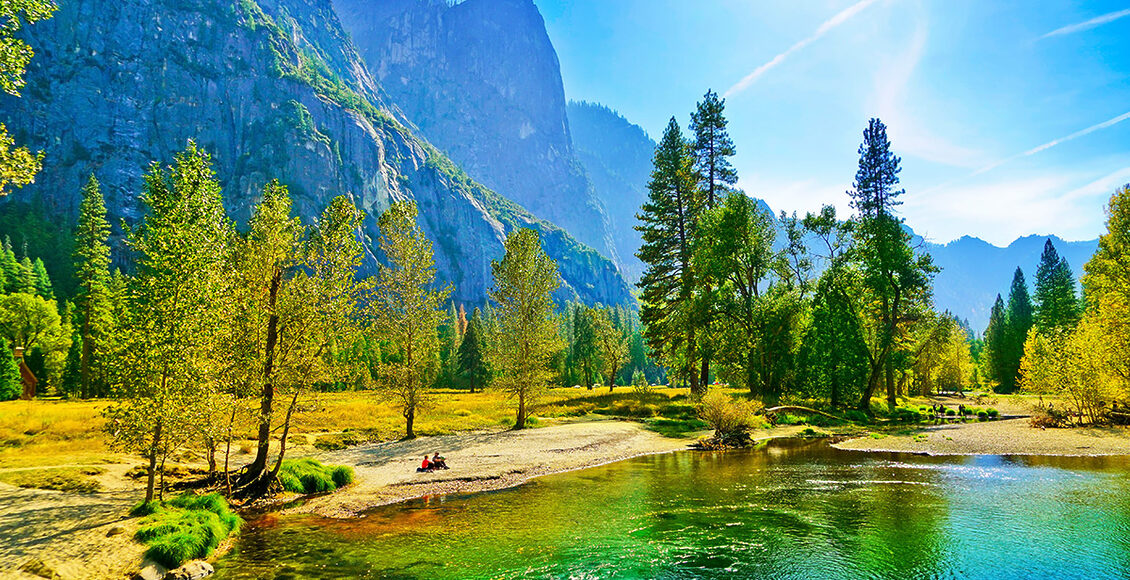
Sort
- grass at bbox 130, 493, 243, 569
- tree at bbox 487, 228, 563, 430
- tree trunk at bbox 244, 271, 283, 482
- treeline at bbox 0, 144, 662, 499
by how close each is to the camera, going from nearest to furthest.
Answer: grass at bbox 130, 493, 243, 569, treeline at bbox 0, 144, 662, 499, tree trunk at bbox 244, 271, 283, 482, tree at bbox 487, 228, 563, 430

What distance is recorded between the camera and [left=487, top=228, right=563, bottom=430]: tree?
4334cm

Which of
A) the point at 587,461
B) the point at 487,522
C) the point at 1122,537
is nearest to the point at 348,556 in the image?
the point at 487,522

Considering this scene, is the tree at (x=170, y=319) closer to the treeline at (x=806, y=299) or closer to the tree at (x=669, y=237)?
the treeline at (x=806, y=299)

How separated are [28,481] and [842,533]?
31.4 meters

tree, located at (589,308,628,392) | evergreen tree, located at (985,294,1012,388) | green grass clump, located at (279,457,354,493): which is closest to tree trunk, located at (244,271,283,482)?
green grass clump, located at (279,457,354,493)

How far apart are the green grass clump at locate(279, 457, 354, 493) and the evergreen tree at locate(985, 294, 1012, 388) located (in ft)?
384

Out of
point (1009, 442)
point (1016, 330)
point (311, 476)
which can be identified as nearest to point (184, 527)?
point (311, 476)

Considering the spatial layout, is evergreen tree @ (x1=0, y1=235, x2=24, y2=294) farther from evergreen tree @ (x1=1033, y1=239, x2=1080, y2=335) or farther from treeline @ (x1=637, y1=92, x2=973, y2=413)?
evergreen tree @ (x1=1033, y1=239, x2=1080, y2=335)

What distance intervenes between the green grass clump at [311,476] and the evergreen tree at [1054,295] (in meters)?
103

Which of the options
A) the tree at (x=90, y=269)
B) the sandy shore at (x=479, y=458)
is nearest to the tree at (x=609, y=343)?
the sandy shore at (x=479, y=458)

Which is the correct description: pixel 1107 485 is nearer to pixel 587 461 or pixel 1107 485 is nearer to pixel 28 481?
pixel 587 461

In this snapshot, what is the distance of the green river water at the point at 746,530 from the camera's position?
1366cm

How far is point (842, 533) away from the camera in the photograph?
16078 mm

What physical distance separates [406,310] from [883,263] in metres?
44.4
